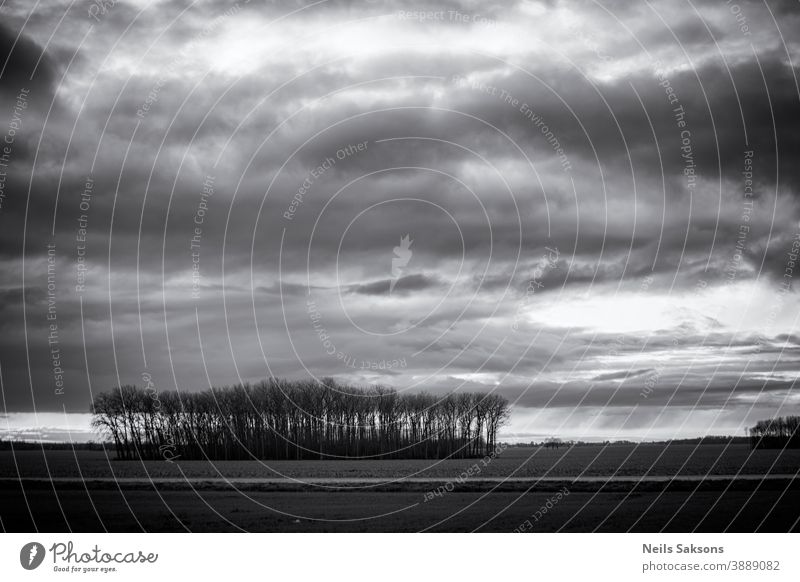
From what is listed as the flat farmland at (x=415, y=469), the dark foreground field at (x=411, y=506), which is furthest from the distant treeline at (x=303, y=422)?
the dark foreground field at (x=411, y=506)

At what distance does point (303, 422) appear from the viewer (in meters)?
160

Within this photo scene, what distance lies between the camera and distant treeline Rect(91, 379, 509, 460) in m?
146

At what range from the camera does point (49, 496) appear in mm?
53781
